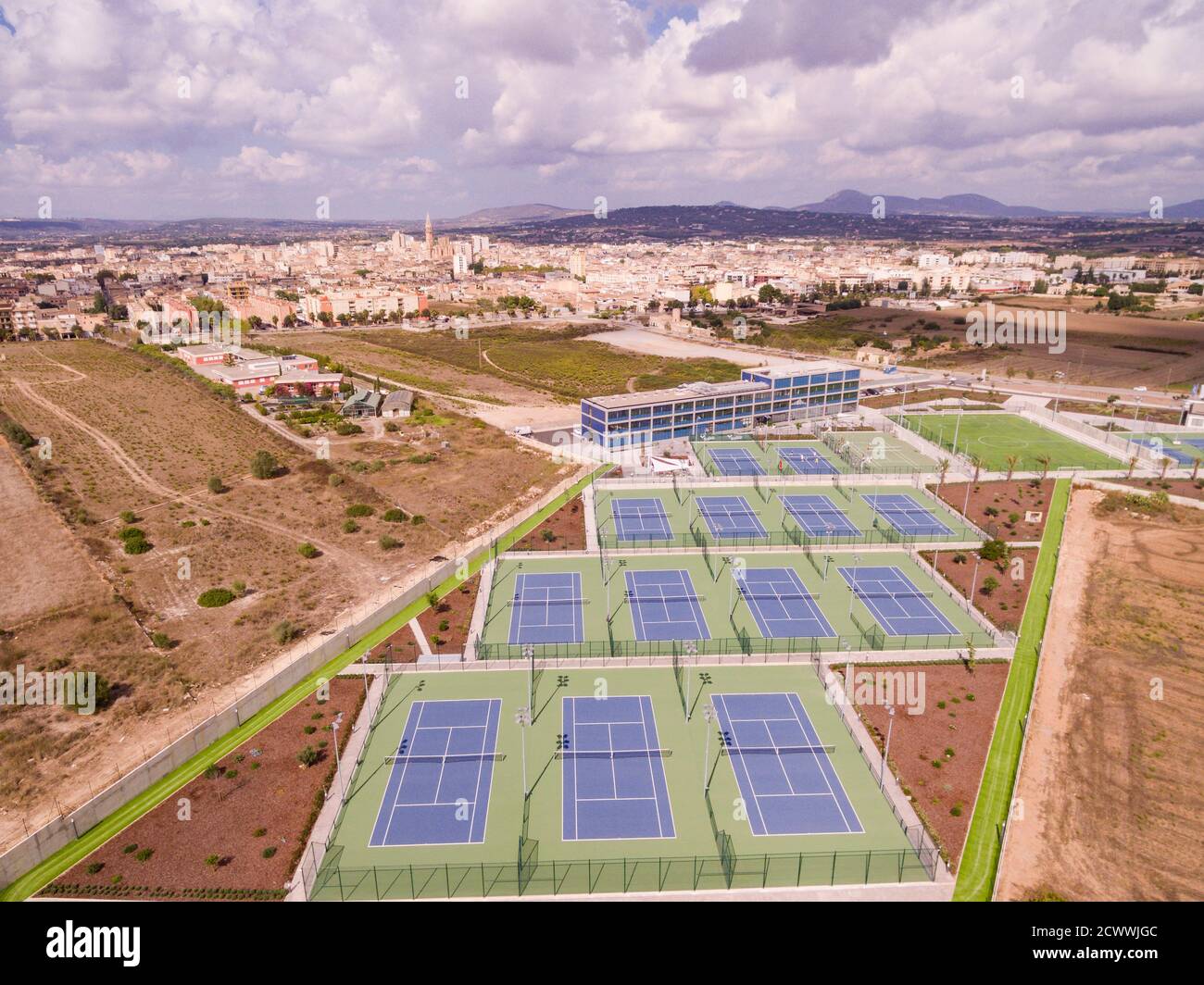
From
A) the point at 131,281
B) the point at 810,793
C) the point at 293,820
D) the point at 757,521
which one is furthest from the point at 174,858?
the point at 131,281

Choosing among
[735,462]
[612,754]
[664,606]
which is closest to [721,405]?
[735,462]

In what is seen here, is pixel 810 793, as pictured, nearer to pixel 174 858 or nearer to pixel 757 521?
pixel 174 858

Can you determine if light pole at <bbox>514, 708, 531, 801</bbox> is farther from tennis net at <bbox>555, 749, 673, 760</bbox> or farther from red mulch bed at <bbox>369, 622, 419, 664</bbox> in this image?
red mulch bed at <bbox>369, 622, 419, 664</bbox>

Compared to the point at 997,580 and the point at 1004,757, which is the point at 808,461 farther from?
the point at 1004,757

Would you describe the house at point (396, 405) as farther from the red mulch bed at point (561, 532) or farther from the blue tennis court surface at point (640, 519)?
the blue tennis court surface at point (640, 519)

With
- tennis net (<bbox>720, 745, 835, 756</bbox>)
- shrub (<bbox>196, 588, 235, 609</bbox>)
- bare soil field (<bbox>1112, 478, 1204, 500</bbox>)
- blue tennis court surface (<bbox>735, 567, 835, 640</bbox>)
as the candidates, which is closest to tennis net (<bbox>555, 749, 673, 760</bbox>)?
tennis net (<bbox>720, 745, 835, 756</bbox>)

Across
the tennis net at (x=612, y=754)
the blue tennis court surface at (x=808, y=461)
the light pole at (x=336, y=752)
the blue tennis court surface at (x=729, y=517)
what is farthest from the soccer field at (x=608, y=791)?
the blue tennis court surface at (x=808, y=461)
